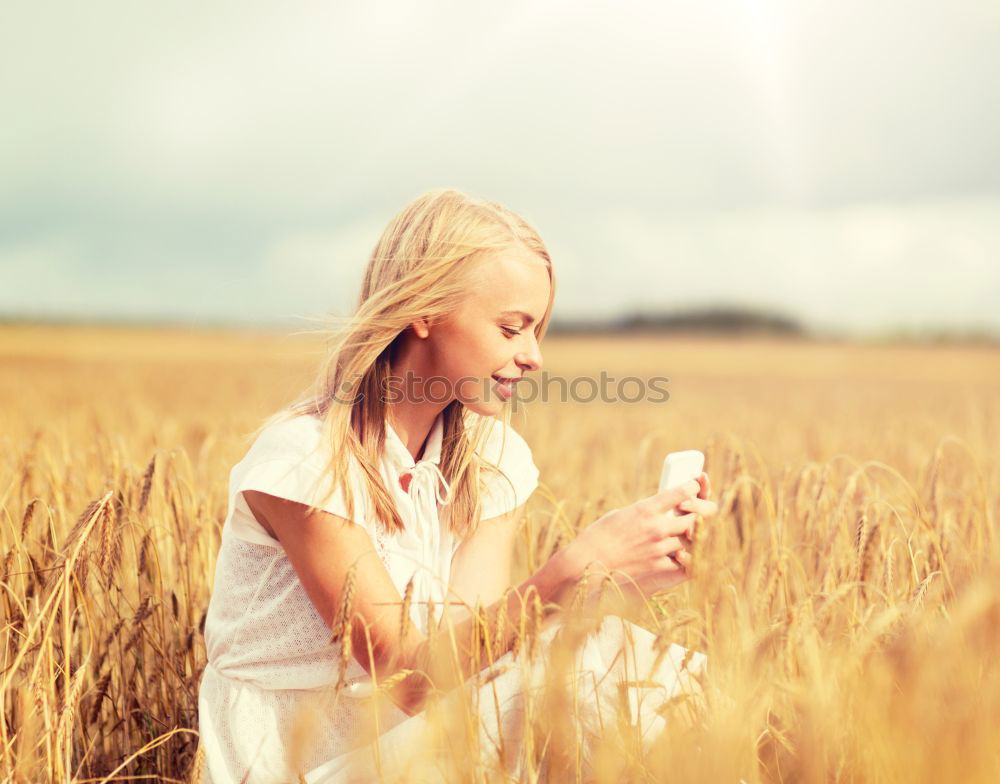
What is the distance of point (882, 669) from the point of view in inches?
40.9

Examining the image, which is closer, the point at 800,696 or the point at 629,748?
the point at 800,696

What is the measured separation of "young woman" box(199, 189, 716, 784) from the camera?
1346 mm

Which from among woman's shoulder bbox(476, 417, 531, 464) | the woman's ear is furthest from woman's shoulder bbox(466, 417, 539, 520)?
the woman's ear

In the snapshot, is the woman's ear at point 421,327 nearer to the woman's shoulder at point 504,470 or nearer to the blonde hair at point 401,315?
the blonde hair at point 401,315

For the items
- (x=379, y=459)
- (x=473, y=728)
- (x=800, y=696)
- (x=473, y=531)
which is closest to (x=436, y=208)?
(x=379, y=459)

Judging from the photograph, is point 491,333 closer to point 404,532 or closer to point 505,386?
point 505,386

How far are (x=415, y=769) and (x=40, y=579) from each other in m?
1.07

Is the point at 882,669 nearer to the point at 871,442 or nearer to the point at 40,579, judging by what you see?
the point at 40,579

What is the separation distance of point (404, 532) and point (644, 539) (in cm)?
45

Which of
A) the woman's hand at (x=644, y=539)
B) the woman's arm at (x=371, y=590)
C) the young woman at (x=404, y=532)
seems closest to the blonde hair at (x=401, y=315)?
the young woman at (x=404, y=532)

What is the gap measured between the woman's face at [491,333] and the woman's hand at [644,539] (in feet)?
1.20

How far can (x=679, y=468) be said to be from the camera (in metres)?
1.43

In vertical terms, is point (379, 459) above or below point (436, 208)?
below

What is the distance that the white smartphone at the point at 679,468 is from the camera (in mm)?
1409
